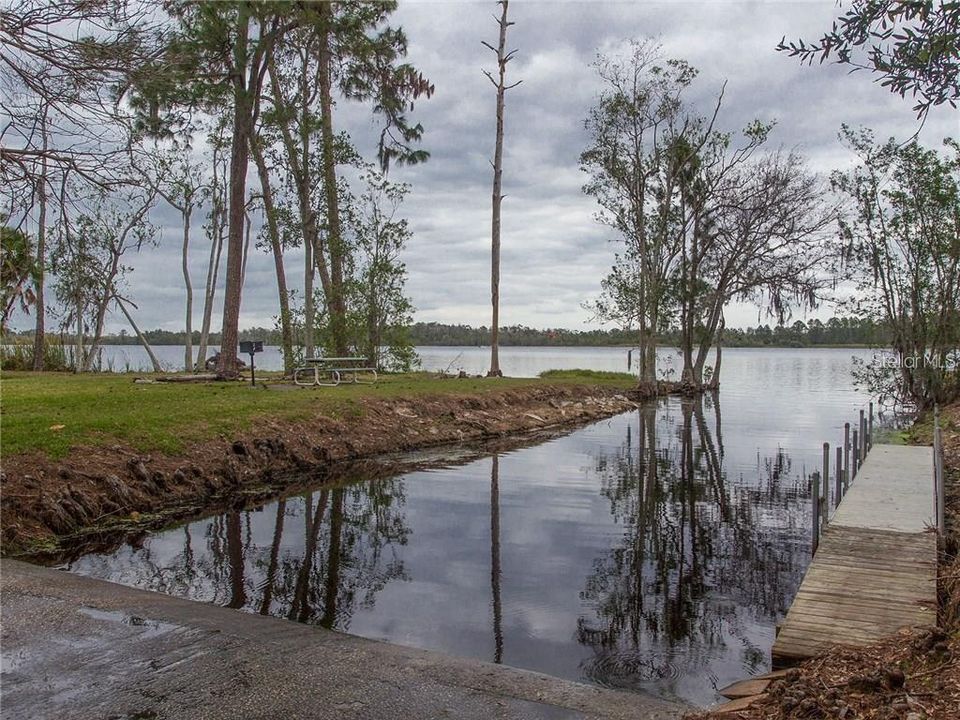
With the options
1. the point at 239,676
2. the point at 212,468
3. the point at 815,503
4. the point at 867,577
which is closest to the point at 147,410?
the point at 212,468

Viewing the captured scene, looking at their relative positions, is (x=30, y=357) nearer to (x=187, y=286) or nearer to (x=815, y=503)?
(x=187, y=286)

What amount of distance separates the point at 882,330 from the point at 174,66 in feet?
78.6

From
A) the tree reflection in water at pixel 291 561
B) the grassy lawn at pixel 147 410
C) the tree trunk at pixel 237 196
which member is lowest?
the tree reflection in water at pixel 291 561

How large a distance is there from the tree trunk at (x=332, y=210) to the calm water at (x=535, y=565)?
39.8ft

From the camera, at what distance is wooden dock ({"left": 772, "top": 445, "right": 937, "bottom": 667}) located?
561 cm

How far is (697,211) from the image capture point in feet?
127

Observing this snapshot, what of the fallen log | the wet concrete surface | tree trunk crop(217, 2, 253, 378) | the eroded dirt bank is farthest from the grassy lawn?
the wet concrete surface

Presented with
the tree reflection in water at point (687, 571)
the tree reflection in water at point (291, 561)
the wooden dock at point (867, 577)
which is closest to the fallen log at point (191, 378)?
the tree reflection in water at point (291, 561)

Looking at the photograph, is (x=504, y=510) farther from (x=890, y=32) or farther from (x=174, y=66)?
(x=890, y=32)

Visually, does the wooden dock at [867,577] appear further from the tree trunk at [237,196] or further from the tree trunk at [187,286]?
the tree trunk at [187,286]

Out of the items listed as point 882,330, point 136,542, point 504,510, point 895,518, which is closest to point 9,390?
point 136,542

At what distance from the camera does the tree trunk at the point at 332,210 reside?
2600cm

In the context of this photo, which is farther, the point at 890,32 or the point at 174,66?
the point at 174,66

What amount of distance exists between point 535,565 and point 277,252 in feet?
75.4
